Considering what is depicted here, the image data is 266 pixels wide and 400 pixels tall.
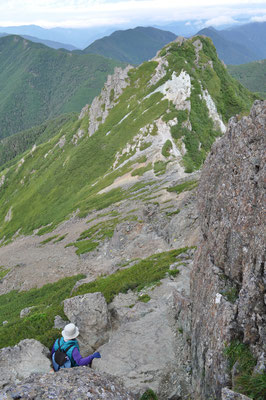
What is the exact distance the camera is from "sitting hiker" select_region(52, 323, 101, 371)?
1080 centimetres

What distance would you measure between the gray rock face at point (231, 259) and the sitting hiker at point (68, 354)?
415cm

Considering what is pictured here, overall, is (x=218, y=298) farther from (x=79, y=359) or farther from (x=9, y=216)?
(x=9, y=216)

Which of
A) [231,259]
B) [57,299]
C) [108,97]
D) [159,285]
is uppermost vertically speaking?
[108,97]

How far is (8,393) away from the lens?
8.08 metres

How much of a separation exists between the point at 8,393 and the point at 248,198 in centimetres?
902

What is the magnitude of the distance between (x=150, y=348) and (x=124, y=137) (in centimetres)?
7678

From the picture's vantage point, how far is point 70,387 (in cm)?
864

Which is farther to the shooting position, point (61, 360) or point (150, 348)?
point (150, 348)

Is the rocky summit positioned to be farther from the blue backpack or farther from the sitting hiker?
the blue backpack

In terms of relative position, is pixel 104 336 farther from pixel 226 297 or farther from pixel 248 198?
pixel 248 198

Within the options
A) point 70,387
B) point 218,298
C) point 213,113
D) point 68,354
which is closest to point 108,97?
point 213,113

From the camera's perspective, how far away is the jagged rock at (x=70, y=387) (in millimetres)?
8172

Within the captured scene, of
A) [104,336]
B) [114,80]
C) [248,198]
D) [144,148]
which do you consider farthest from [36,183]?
[248,198]

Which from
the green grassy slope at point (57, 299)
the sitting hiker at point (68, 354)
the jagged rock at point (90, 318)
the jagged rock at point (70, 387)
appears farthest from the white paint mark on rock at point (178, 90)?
the jagged rock at point (70, 387)
